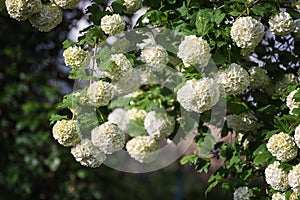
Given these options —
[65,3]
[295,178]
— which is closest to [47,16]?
[65,3]

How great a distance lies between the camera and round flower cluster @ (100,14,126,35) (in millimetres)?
1290

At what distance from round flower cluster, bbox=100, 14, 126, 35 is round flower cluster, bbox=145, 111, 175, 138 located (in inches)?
A: 12.0

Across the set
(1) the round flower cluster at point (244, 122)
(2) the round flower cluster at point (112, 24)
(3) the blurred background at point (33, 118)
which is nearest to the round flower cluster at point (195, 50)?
(2) the round flower cluster at point (112, 24)

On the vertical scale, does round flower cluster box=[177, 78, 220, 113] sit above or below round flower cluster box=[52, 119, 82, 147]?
above

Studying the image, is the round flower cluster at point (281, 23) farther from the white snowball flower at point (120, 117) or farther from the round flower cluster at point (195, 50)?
the white snowball flower at point (120, 117)

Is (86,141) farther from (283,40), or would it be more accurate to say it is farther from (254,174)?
(283,40)

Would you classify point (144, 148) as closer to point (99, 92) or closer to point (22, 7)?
point (99, 92)

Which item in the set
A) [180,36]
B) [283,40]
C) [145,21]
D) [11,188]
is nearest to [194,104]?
[180,36]

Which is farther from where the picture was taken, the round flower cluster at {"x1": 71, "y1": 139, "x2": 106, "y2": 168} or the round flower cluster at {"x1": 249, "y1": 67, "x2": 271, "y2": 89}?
the round flower cluster at {"x1": 249, "y1": 67, "x2": 271, "y2": 89}

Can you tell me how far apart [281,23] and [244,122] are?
0.92 ft

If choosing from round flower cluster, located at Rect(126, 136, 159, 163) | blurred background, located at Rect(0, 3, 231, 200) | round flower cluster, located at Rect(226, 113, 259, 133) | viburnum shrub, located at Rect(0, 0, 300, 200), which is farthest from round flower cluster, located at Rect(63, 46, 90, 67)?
blurred background, located at Rect(0, 3, 231, 200)

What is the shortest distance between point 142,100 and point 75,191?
5.40ft

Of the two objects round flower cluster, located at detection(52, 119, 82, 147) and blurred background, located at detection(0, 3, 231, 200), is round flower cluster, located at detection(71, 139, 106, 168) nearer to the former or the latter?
round flower cluster, located at detection(52, 119, 82, 147)

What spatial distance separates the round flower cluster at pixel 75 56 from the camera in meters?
1.28
